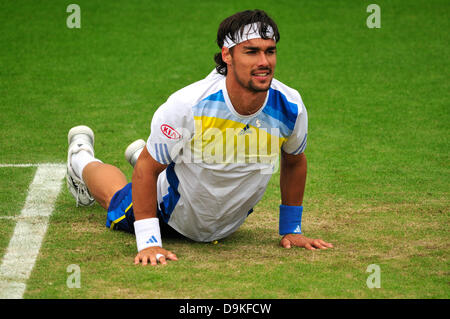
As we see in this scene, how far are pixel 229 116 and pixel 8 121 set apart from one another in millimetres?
4235

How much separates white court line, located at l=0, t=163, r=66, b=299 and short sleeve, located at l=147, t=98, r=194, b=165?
103 centimetres

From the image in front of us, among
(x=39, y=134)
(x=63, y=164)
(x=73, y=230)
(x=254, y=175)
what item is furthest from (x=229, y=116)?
(x=39, y=134)

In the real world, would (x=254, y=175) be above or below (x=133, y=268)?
above

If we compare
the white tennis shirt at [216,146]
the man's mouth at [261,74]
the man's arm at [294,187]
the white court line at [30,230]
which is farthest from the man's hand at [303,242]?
the white court line at [30,230]

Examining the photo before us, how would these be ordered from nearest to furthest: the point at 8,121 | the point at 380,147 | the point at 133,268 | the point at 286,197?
the point at 133,268, the point at 286,197, the point at 380,147, the point at 8,121

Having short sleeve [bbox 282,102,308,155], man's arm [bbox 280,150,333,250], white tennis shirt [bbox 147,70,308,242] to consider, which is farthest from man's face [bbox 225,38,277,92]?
man's arm [bbox 280,150,333,250]

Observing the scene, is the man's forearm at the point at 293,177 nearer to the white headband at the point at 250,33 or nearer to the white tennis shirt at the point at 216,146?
the white tennis shirt at the point at 216,146

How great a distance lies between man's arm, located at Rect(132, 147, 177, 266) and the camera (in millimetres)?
4680

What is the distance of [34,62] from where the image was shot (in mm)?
10055

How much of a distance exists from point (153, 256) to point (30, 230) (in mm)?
1206

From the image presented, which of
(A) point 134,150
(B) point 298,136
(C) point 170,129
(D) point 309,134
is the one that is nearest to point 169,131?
(C) point 170,129

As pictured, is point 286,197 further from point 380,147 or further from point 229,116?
point 380,147

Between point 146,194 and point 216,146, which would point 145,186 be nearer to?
point 146,194
